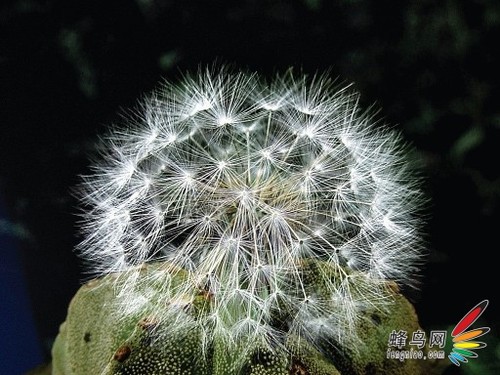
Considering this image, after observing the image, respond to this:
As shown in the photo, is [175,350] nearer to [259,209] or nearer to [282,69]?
[259,209]

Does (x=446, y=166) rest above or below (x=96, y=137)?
above

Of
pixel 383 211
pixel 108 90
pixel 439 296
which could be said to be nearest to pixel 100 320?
pixel 108 90

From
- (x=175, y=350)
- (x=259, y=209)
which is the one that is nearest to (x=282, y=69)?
(x=259, y=209)

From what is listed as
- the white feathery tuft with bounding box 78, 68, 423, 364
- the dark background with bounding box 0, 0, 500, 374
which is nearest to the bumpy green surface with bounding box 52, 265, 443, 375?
the white feathery tuft with bounding box 78, 68, 423, 364

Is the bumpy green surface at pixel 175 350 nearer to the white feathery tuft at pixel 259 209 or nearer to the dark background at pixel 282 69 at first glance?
the white feathery tuft at pixel 259 209

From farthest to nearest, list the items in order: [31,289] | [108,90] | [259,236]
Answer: [31,289] → [108,90] → [259,236]

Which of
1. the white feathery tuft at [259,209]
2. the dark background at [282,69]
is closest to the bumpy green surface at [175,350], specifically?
the white feathery tuft at [259,209]

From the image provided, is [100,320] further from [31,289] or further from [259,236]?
[259,236]
